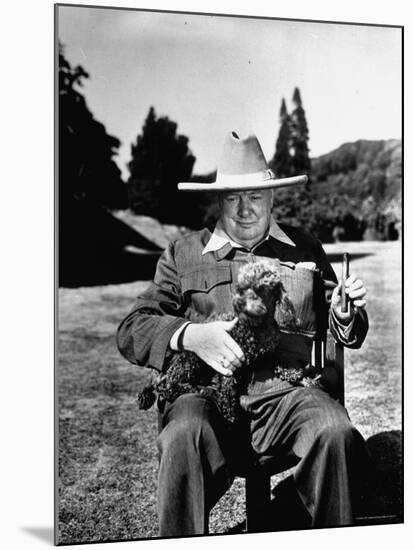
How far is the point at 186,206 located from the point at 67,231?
644mm

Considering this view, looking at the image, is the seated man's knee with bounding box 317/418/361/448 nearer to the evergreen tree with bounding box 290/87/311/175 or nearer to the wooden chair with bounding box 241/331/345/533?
the wooden chair with bounding box 241/331/345/533

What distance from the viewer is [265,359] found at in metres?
6.05

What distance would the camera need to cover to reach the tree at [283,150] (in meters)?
6.24

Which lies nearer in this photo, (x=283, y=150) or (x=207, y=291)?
(x=207, y=291)

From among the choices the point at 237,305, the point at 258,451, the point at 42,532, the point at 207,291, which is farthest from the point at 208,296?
the point at 42,532

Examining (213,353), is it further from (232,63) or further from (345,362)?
(232,63)

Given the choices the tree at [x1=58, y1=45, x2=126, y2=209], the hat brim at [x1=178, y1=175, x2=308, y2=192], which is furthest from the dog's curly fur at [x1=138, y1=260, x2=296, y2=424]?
the tree at [x1=58, y1=45, x2=126, y2=209]

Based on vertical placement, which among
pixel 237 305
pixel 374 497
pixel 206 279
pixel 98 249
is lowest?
pixel 374 497

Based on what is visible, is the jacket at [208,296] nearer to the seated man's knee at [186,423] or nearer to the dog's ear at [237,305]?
the dog's ear at [237,305]

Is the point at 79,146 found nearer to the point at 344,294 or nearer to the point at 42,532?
the point at 344,294

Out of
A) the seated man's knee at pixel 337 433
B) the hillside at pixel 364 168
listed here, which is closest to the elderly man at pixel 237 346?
the seated man's knee at pixel 337 433

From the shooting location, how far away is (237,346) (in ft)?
19.7

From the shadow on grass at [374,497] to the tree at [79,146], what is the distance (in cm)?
188

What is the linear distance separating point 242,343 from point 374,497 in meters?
1.24
